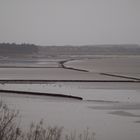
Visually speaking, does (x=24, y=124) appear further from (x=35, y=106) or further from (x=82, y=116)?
(x=35, y=106)

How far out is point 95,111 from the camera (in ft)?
48.0

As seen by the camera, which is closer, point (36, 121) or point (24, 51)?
point (36, 121)

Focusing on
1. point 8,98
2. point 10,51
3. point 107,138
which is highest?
point 10,51

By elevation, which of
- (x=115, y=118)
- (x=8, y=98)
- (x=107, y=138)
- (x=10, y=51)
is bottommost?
(x=107, y=138)

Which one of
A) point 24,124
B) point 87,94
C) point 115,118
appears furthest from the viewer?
point 87,94

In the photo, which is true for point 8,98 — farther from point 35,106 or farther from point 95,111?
point 95,111

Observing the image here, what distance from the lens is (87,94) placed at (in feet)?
67.6

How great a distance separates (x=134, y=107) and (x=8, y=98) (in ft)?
20.1

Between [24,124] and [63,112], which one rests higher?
[63,112]

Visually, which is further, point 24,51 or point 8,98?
point 24,51

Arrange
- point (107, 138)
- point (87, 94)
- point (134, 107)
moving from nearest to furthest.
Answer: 1. point (107, 138)
2. point (134, 107)
3. point (87, 94)

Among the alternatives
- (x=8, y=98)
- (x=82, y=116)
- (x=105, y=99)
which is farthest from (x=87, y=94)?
(x=82, y=116)

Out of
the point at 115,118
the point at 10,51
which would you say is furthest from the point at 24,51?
the point at 115,118

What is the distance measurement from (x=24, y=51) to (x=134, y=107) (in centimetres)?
11229
